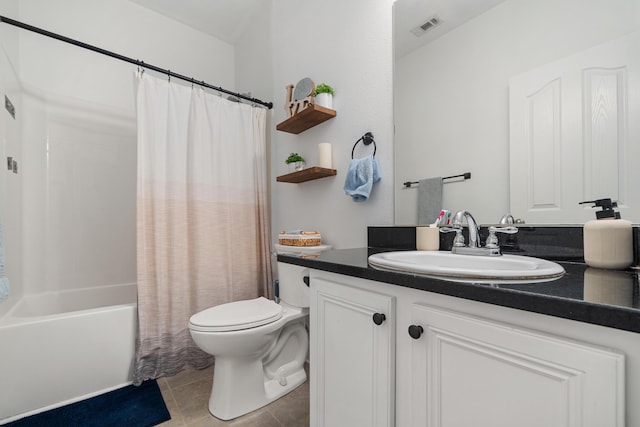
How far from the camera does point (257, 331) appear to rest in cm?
136

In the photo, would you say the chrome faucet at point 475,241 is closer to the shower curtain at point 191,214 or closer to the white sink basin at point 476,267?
the white sink basin at point 476,267

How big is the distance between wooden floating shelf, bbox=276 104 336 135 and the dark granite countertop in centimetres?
118

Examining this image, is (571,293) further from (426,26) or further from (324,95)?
(324,95)

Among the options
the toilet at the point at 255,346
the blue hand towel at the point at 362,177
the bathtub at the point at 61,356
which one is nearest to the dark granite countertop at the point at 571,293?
the blue hand towel at the point at 362,177

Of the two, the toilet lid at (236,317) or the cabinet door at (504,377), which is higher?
→ the cabinet door at (504,377)

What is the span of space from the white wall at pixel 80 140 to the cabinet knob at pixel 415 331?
2.45 metres

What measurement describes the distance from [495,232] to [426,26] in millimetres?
945

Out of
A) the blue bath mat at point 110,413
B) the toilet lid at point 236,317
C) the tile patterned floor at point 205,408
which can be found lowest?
the tile patterned floor at point 205,408

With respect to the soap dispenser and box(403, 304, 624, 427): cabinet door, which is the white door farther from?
box(403, 304, 624, 427): cabinet door

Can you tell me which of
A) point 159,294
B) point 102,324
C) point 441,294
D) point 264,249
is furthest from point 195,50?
point 441,294

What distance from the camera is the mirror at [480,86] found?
88 centimetres

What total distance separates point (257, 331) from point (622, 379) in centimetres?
122

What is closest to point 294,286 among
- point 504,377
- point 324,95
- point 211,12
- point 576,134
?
point 324,95

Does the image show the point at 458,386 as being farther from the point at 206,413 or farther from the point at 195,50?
the point at 195,50
